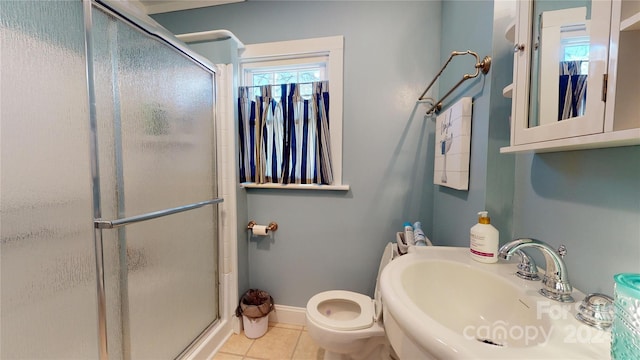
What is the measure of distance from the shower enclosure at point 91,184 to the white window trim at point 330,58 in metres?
0.55

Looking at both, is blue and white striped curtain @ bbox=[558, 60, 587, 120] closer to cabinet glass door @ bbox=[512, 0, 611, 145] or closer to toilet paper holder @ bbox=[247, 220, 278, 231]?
cabinet glass door @ bbox=[512, 0, 611, 145]

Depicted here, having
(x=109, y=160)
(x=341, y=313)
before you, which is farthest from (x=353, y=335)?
(x=109, y=160)

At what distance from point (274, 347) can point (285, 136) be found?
1414 mm

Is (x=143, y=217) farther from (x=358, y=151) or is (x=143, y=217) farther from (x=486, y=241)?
(x=486, y=241)

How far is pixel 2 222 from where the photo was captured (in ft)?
2.43

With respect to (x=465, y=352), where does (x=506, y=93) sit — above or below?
above

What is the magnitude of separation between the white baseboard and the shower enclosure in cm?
62

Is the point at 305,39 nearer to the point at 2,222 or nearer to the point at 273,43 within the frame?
the point at 273,43

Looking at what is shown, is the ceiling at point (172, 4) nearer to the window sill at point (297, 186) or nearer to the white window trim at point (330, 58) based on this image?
the white window trim at point (330, 58)

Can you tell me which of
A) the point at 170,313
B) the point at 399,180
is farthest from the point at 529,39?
the point at 170,313

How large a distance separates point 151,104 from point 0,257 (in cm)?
75

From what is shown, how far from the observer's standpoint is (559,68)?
0.62 meters

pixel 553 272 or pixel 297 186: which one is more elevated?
pixel 297 186

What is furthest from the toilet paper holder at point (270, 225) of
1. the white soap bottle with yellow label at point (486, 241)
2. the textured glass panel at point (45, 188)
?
the white soap bottle with yellow label at point (486, 241)
